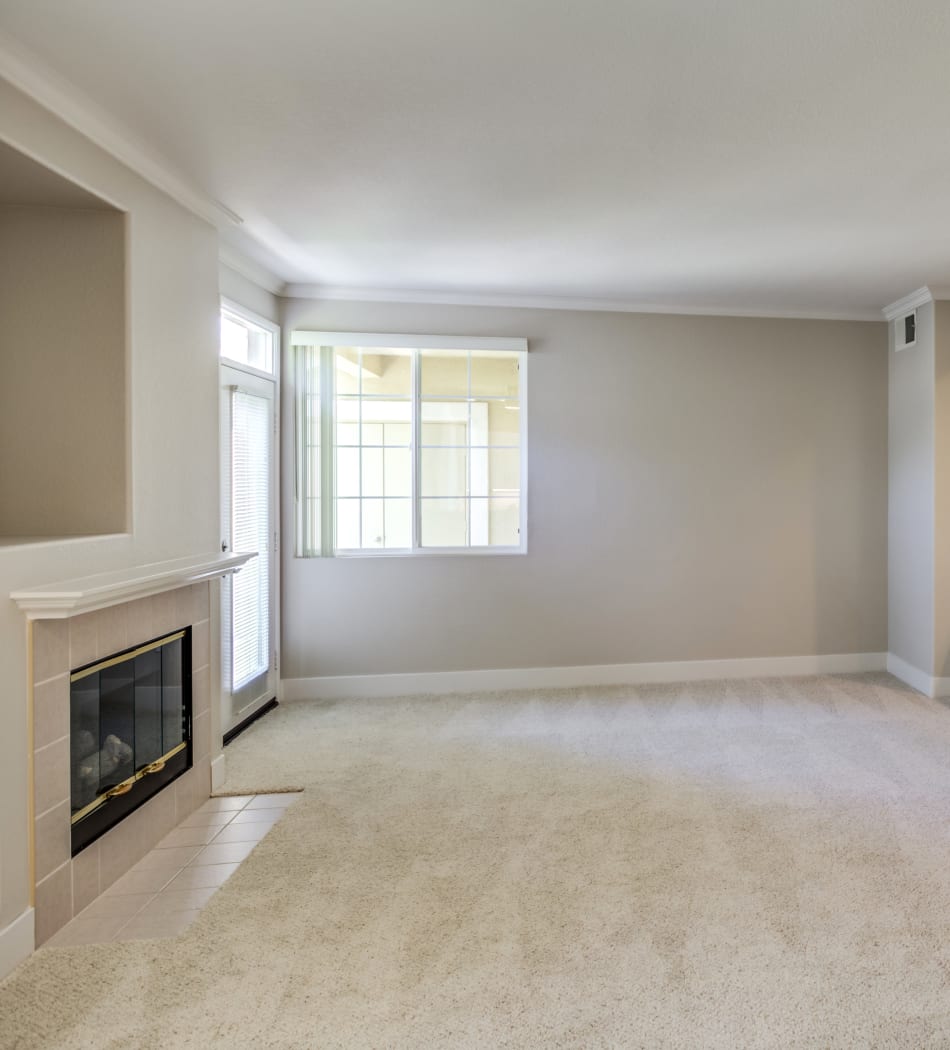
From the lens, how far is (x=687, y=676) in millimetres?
4648

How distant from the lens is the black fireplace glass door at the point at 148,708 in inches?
97.3

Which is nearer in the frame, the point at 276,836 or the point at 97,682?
the point at 97,682

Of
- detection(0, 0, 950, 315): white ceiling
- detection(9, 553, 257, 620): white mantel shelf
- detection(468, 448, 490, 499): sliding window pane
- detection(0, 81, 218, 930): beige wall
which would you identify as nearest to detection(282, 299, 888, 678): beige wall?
detection(468, 448, 490, 499): sliding window pane

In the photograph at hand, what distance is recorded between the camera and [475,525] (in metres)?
4.54

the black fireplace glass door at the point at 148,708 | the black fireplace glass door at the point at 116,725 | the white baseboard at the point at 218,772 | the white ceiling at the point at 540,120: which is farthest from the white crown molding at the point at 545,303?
the white baseboard at the point at 218,772

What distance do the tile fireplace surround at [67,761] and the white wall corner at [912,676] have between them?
4.44 m

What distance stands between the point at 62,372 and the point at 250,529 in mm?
1619

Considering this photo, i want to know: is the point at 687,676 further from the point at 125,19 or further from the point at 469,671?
the point at 125,19

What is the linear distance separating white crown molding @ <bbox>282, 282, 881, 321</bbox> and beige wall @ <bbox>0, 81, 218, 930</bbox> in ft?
4.22

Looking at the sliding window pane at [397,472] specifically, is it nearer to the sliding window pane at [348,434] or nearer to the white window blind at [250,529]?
the sliding window pane at [348,434]

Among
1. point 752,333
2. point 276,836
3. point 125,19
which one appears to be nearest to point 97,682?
point 276,836

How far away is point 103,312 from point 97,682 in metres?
1.32

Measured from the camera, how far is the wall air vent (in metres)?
4.43

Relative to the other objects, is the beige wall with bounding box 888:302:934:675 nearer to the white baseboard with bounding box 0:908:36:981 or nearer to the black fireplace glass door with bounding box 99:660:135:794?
the black fireplace glass door with bounding box 99:660:135:794
